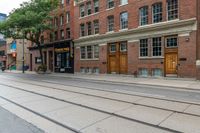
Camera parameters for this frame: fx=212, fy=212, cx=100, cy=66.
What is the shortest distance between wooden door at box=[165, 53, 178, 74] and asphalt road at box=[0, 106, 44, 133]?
16.4m

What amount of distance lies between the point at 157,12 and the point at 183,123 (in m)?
17.6

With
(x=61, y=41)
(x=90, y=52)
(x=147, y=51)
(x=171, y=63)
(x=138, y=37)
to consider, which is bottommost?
(x=171, y=63)

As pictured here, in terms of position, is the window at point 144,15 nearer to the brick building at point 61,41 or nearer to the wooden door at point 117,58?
the wooden door at point 117,58

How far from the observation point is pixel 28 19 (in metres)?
28.8

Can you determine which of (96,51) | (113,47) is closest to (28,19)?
(96,51)

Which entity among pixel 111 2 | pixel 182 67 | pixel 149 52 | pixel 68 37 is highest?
pixel 111 2

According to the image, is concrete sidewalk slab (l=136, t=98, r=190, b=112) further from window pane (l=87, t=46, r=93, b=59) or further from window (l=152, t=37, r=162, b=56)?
window pane (l=87, t=46, r=93, b=59)

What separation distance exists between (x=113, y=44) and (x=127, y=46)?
2.62 m

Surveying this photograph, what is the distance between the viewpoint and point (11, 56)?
5709cm

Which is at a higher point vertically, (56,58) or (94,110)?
(56,58)

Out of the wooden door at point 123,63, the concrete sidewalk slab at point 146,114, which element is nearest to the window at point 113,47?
the wooden door at point 123,63

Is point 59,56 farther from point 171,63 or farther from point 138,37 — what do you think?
point 171,63

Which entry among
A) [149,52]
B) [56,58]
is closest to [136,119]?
[149,52]

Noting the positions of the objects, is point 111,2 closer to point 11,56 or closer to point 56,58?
point 56,58
